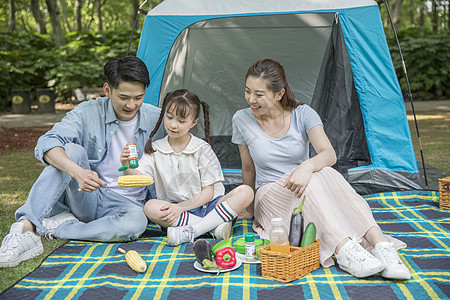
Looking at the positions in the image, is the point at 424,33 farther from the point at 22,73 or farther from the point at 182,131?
the point at 182,131

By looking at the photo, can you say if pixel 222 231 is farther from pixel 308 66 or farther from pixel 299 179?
pixel 308 66

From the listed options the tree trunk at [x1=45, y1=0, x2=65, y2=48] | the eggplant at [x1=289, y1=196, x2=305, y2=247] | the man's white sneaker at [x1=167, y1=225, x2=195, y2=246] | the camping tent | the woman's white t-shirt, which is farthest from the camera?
the tree trunk at [x1=45, y1=0, x2=65, y2=48]

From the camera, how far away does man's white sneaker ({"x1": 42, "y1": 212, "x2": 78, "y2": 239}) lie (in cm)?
259

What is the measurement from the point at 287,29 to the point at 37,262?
9.59ft

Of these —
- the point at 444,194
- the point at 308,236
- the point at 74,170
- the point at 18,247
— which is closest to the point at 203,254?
the point at 308,236

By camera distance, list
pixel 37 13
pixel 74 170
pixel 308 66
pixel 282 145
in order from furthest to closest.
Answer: pixel 37 13 < pixel 308 66 < pixel 282 145 < pixel 74 170

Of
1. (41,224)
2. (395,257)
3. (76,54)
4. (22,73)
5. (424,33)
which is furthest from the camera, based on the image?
(424,33)

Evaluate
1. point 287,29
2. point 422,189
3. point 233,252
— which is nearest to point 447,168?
point 422,189

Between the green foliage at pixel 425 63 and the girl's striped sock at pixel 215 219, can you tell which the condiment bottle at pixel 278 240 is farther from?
the green foliage at pixel 425 63

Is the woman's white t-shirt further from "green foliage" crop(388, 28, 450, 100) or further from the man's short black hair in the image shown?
"green foliage" crop(388, 28, 450, 100)

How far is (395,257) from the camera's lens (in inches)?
79.9

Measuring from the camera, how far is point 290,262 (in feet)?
6.51

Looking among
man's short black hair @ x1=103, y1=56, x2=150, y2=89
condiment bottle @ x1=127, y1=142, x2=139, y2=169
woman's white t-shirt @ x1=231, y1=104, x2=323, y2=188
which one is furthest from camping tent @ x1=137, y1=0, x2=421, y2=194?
condiment bottle @ x1=127, y1=142, x2=139, y2=169

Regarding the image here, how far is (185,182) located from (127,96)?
570 millimetres
